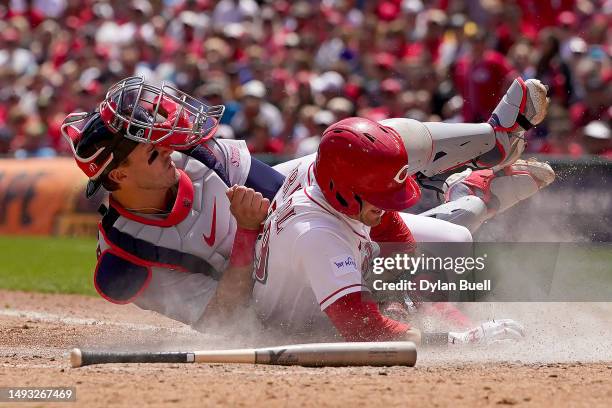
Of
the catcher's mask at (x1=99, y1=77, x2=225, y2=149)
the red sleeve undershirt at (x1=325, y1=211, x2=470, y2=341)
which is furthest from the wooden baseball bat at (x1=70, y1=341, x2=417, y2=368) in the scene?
the catcher's mask at (x1=99, y1=77, x2=225, y2=149)

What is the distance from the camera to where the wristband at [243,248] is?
594cm

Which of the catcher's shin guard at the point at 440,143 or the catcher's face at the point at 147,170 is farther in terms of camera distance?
the catcher's shin guard at the point at 440,143

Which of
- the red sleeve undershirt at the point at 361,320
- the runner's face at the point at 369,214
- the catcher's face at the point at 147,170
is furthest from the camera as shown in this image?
the catcher's face at the point at 147,170

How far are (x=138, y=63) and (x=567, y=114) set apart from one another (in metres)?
6.71

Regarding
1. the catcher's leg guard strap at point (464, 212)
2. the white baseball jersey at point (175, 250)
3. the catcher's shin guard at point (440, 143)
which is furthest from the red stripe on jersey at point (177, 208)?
the catcher's leg guard strap at point (464, 212)

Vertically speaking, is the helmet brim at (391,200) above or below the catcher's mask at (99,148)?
below

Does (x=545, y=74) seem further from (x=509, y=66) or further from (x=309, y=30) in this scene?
(x=309, y=30)

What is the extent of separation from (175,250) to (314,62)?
8.20 m

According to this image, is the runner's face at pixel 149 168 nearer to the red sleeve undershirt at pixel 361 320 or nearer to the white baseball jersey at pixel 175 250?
the white baseball jersey at pixel 175 250

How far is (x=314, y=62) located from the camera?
46.2 feet

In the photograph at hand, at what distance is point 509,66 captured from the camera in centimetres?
1151

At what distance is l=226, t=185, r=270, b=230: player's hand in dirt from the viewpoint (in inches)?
227

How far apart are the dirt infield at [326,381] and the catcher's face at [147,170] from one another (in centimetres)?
97

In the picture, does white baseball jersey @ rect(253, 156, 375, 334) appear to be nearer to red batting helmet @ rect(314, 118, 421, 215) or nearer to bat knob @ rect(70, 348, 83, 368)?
red batting helmet @ rect(314, 118, 421, 215)
